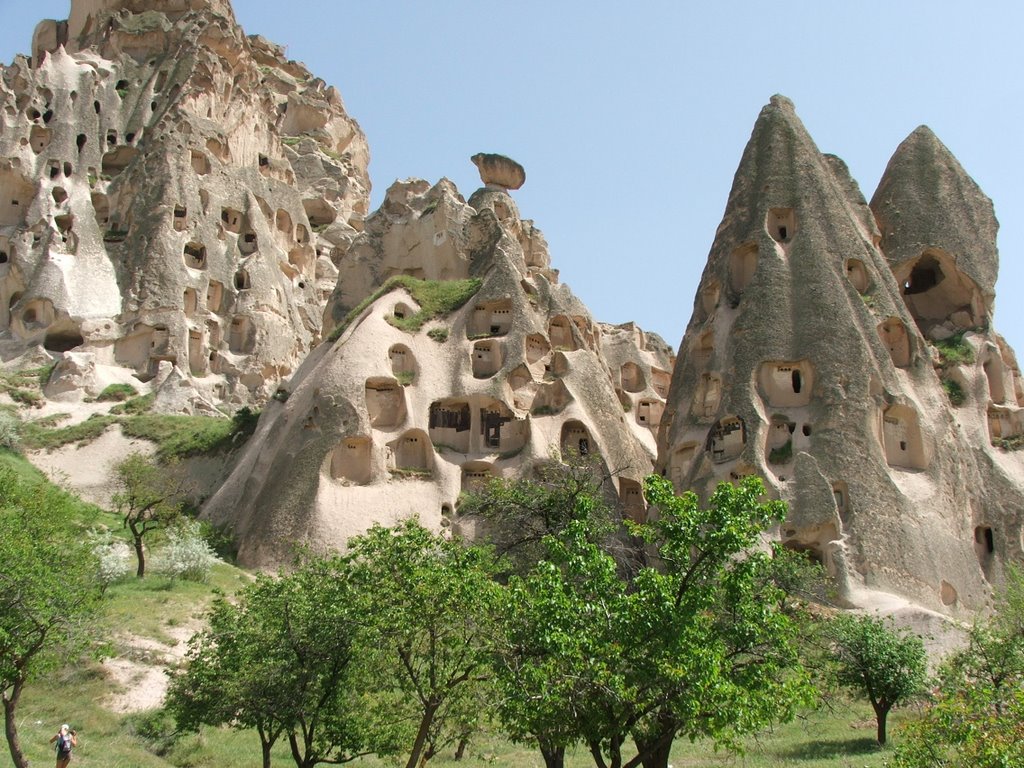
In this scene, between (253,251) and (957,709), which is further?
(253,251)

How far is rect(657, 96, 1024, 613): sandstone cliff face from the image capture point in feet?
104

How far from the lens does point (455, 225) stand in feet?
152

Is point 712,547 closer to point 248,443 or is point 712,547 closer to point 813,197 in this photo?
point 813,197

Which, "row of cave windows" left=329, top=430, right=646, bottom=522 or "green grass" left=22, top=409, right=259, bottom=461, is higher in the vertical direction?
"green grass" left=22, top=409, right=259, bottom=461

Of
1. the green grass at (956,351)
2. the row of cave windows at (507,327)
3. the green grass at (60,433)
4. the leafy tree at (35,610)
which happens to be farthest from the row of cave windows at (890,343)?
the green grass at (60,433)

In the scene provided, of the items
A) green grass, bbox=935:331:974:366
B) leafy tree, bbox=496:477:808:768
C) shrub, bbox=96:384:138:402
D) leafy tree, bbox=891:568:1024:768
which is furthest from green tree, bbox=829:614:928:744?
shrub, bbox=96:384:138:402

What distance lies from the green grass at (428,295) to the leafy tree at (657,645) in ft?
91.6

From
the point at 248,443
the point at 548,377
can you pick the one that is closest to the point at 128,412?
the point at 248,443

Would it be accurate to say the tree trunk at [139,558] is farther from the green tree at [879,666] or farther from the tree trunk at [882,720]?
the tree trunk at [882,720]

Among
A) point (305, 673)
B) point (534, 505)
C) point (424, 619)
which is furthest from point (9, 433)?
point (424, 619)

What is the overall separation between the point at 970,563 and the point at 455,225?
24.1 metres

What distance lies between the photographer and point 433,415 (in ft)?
127

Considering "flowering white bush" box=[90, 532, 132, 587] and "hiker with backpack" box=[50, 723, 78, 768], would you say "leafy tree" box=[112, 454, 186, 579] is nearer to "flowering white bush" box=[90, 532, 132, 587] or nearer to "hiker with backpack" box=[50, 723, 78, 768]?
"flowering white bush" box=[90, 532, 132, 587]

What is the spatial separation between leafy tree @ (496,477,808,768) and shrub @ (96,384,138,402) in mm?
38858
